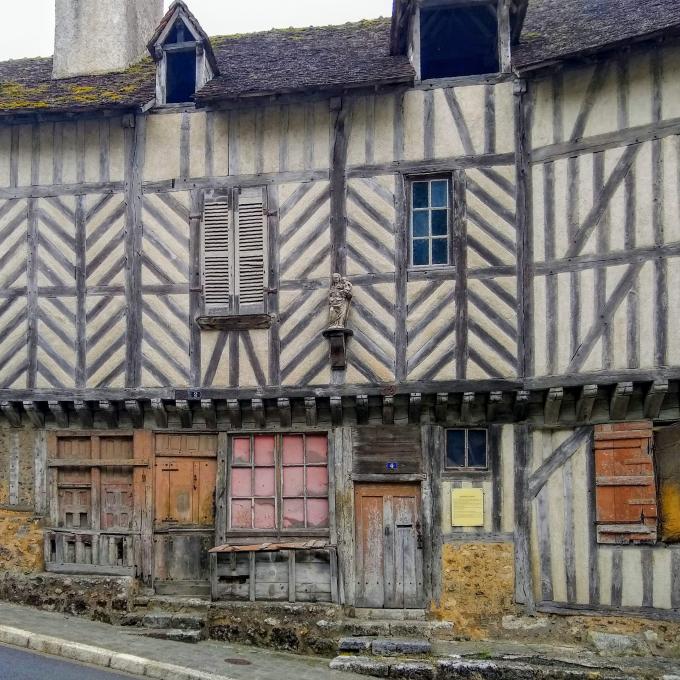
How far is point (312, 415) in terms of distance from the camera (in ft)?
33.8

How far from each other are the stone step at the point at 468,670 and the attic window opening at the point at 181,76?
7344 mm

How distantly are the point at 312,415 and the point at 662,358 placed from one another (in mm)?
4089

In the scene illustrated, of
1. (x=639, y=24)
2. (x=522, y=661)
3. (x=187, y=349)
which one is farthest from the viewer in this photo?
(x=187, y=349)

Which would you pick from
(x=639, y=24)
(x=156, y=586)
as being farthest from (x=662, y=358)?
(x=156, y=586)

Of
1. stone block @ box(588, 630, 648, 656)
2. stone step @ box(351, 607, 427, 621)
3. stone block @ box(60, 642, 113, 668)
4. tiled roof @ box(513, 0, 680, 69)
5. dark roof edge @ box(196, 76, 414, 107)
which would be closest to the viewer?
stone block @ box(60, 642, 113, 668)

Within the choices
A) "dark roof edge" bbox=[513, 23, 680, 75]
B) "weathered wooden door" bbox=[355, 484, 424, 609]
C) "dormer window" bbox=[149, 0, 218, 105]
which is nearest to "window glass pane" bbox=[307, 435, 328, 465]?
"weathered wooden door" bbox=[355, 484, 424, 609]

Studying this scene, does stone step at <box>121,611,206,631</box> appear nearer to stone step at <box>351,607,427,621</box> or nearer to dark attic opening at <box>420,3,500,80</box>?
stone step at <box>351,607,427,621</box>

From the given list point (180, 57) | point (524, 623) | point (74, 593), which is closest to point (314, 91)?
point (180, 57)

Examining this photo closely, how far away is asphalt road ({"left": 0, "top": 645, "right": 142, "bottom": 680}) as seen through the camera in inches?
300

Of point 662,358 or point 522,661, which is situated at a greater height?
point 662,358

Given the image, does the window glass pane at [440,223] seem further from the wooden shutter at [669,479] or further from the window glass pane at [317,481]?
the wooden shutter at [669,479]

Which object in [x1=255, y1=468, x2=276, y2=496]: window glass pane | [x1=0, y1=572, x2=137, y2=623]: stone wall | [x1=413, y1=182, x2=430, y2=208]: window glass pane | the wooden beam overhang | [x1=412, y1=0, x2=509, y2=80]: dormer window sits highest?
[x1=412, y1=0, x2=509, y2=80]: dormer window

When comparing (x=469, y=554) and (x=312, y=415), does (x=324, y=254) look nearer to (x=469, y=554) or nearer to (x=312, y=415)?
(x=312, y=415)

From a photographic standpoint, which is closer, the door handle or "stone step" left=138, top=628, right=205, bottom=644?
"stone step" left=138, top=628, right=205, bottom=644
